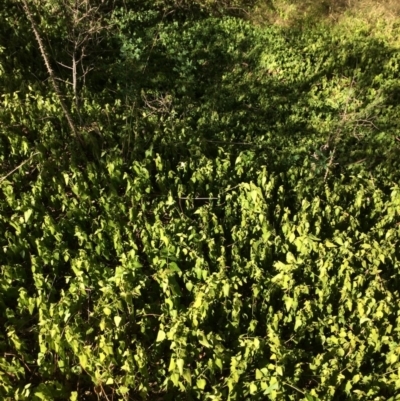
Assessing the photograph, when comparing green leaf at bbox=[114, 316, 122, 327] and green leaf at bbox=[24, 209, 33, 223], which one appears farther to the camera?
green leaf at bbox=[24, 209, 33, 223]

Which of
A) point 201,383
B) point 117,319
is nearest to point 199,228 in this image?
point 117,319

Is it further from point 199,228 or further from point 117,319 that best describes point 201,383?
point 199,228

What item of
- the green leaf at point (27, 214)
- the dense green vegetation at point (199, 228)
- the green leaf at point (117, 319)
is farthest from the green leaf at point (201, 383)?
the green leaf at point (27, 214)

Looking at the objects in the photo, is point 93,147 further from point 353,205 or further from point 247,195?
point 353,205

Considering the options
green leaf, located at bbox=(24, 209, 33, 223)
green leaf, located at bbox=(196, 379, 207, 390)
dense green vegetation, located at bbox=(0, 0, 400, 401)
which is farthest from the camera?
green leaf, located at bbox=(24, 209, 33, 223)

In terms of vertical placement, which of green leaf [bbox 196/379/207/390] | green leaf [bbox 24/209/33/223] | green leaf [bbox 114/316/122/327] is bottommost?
green leaf [bbox 196/379/207/390]

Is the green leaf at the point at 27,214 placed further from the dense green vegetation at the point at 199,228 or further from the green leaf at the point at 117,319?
the green leaf at the point at 117,319

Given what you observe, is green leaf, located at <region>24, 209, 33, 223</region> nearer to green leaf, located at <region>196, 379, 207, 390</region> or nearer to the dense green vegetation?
the dense green vegetation

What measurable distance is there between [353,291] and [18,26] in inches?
255

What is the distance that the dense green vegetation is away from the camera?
10.5 feet

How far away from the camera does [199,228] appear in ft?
13.6

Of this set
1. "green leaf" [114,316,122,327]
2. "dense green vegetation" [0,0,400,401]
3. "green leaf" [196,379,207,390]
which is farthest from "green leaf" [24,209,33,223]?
"green leaf" [196,379,207,390]

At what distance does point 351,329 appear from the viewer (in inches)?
136

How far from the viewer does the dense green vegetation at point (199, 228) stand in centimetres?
319
